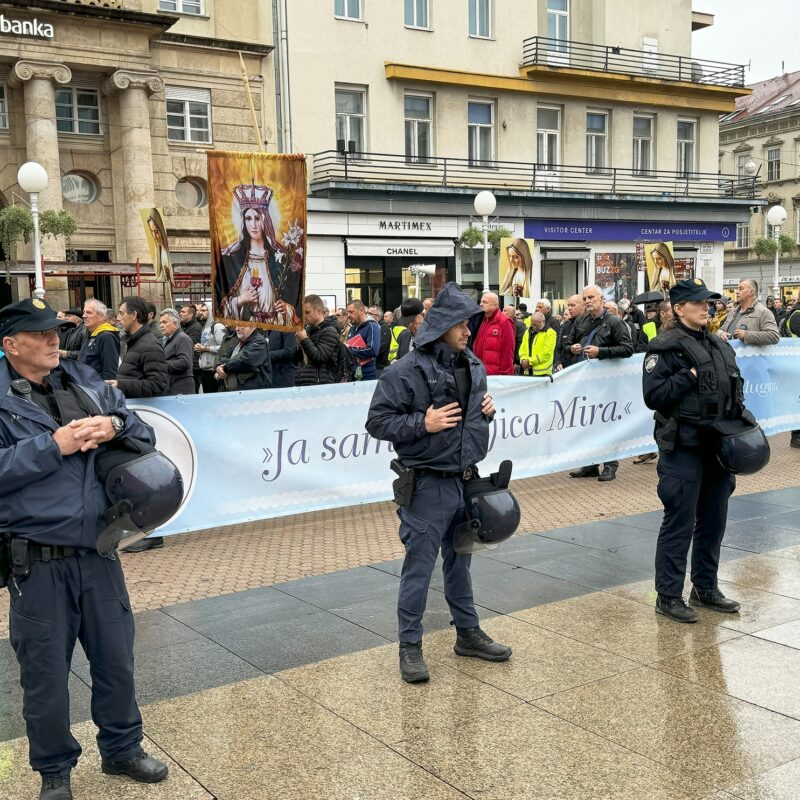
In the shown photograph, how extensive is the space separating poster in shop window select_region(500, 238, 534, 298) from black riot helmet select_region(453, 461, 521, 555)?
1320cm

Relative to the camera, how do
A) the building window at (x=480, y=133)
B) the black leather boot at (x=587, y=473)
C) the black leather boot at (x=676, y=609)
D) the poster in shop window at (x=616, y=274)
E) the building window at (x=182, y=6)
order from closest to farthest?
the black leather boot at (x=676, y=609), the black leather boot at (x=587, y=473), the building window at (x=182, y=6), the building window at (x=480, y=133), the poster in shop window at (x=616, y=274)

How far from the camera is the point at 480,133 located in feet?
97.4

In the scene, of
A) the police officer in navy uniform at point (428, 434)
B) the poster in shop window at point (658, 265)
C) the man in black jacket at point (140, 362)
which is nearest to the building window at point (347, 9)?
the poster in shop window at point (658, 265)

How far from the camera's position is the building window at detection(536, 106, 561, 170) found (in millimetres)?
30875

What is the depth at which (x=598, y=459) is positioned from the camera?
10.1 meters

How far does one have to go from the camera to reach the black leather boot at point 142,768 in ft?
12.4

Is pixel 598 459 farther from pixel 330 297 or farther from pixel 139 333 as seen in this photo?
pixel 330 297

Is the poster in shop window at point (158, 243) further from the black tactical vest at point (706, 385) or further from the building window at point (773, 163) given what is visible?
the building window at point (773, 163)

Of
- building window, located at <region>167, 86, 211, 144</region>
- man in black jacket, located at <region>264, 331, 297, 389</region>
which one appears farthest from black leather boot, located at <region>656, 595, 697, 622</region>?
building window, located at <region>167, 86, 211, 144</region>

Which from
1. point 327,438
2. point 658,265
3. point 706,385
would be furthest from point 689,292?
point 658,265

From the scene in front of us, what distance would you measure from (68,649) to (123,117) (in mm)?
22494

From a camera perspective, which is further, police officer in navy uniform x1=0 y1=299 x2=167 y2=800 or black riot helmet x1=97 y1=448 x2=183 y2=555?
black riot helmet x1=97 y1=448 x2=183 y2=555

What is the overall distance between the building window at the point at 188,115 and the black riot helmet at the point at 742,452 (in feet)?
72.6

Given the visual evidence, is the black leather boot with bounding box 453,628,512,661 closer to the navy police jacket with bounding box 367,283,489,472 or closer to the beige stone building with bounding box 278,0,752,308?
the navy police jacket with bounding box 367,283,489,472
